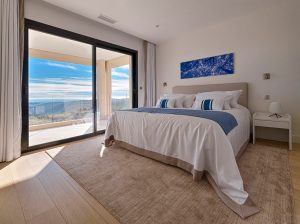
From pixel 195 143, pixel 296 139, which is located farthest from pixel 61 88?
pixel 296 139

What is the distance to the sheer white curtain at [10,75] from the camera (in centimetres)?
226

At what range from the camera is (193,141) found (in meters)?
1.76

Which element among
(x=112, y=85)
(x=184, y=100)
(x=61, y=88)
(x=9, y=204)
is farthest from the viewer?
(x=112, y=85)

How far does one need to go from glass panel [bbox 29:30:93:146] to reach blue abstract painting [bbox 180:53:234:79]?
2519 mm

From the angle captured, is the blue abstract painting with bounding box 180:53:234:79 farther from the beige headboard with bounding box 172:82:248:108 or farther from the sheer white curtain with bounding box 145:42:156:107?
the sheer white curtain with bounding box 145:42:156:107

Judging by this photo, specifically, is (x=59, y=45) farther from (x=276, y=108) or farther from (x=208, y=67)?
(x=276, y=108)

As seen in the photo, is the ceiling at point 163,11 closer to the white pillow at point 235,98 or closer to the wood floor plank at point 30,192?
→ the white pillow at point 235,98

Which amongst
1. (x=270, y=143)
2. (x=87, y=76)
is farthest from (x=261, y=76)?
(x=87, y=76)

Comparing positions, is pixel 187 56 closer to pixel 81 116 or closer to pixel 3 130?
pixel 81 116

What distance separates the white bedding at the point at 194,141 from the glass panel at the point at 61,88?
1.85 m

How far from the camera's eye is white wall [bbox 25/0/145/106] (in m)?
2.68

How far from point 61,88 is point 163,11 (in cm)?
322

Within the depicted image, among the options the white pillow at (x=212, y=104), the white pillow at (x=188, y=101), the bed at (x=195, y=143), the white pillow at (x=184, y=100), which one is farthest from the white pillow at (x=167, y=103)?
the bed at (x=195, y=143)

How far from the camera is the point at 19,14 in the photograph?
95.6 inches
